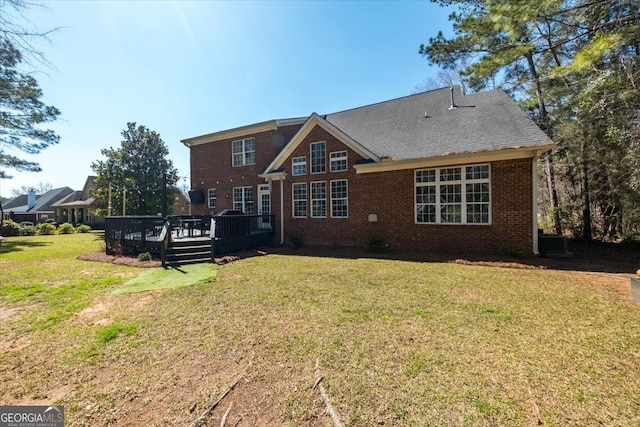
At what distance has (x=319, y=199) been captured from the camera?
1257cm

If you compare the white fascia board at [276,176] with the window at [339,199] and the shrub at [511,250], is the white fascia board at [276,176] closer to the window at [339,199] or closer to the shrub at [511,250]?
the window at [339,199]

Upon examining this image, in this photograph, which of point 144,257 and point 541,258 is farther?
point 144,257

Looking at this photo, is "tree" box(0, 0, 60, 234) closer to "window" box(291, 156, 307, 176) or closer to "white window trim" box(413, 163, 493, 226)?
"window" box(291, 156, 307, 176)

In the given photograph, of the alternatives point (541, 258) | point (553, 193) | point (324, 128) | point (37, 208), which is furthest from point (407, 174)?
point (37, 208)

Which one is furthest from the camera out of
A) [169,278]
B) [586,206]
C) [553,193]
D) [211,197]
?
[211,197]

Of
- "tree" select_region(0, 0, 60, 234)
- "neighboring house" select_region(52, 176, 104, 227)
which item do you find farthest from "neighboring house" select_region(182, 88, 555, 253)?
"neighboring house" select_region(52, 176, 104, 227)

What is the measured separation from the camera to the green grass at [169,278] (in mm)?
6355

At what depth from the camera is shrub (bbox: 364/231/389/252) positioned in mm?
10320

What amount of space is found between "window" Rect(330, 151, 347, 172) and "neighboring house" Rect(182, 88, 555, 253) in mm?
45

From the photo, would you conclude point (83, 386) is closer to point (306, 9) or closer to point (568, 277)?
point (568, 277)

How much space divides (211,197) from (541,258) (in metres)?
17.1

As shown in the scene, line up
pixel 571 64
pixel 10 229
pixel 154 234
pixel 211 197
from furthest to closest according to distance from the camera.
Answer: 1. pixel 10 229
2. pixel 211 197
3. pixel 154 234
4. pixel 571 64

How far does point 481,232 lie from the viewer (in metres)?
9.13

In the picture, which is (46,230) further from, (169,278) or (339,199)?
(339,199)
